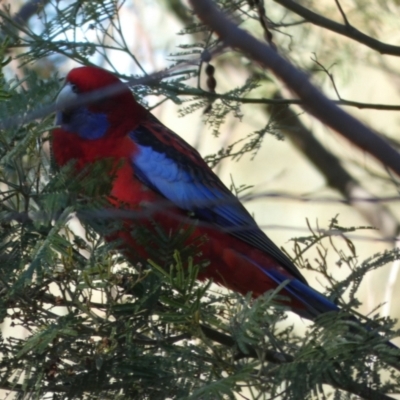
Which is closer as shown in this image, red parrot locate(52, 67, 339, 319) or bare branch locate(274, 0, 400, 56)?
bare branch locate(274, 0, 400, 56)

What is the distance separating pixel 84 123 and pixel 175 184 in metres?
0.43

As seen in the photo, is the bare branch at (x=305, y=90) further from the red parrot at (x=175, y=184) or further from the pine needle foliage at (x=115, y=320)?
the red parrot at (x=175, y=184)

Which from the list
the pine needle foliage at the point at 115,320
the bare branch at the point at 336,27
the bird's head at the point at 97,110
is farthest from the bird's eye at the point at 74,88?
the bare branch at the point at 336,27

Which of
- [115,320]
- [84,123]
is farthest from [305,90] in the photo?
[84,123]

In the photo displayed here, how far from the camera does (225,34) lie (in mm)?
1297

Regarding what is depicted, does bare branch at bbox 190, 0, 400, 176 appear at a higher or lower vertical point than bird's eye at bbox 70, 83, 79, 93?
lower

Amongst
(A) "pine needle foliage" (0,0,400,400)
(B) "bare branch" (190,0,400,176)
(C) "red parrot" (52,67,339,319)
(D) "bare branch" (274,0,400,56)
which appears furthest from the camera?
(C) "red parrot" (52,67,339,319)

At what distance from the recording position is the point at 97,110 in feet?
10.4

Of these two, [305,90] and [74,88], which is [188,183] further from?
[305,90]

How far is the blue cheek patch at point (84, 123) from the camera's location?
2994mm

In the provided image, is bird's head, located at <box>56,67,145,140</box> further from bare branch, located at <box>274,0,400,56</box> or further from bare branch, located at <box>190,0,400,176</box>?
bare branch, located at <box>190,0,400,176</box>

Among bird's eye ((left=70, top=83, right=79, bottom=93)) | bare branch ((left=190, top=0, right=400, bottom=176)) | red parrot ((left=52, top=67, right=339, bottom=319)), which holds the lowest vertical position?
bare branch ((left=190, top=0, right=400, bottom=176))

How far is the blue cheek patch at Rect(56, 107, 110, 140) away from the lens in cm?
299

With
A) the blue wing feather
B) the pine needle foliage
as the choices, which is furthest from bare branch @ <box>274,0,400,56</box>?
the blue wing feather
